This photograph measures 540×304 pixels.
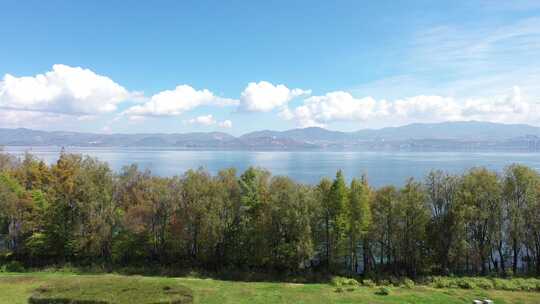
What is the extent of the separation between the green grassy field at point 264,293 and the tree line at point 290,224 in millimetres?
4769

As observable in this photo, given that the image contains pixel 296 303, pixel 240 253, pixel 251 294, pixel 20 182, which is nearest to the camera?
pixel 296 303

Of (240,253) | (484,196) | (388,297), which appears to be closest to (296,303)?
(388,297)

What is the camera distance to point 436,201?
1324 inches

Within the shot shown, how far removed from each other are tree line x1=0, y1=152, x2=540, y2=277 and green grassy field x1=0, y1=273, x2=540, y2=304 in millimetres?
4769

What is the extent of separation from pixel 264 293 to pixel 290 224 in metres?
7.79

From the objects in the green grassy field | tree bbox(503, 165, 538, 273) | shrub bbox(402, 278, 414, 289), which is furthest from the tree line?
the green grassy field

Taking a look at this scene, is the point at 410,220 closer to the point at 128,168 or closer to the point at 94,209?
the point at 94,209

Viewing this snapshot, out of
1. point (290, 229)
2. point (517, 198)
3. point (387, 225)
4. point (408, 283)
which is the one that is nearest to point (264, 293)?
point (290, 229)

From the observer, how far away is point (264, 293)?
25.9 m

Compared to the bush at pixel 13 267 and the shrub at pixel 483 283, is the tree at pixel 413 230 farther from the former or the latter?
the bush at pixel 13 267

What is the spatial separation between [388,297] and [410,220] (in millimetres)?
9636

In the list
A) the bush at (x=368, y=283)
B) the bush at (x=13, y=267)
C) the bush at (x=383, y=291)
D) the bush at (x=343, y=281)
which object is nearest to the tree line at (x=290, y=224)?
the bush at (x=13, y=267)

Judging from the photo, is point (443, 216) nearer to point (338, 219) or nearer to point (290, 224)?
point (338, 219)

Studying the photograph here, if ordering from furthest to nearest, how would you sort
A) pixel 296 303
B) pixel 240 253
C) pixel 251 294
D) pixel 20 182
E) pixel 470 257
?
pixel 20 182 → pixel 240 253 → pixel 470 257 → pixel 251 294 → pixel 296 303
